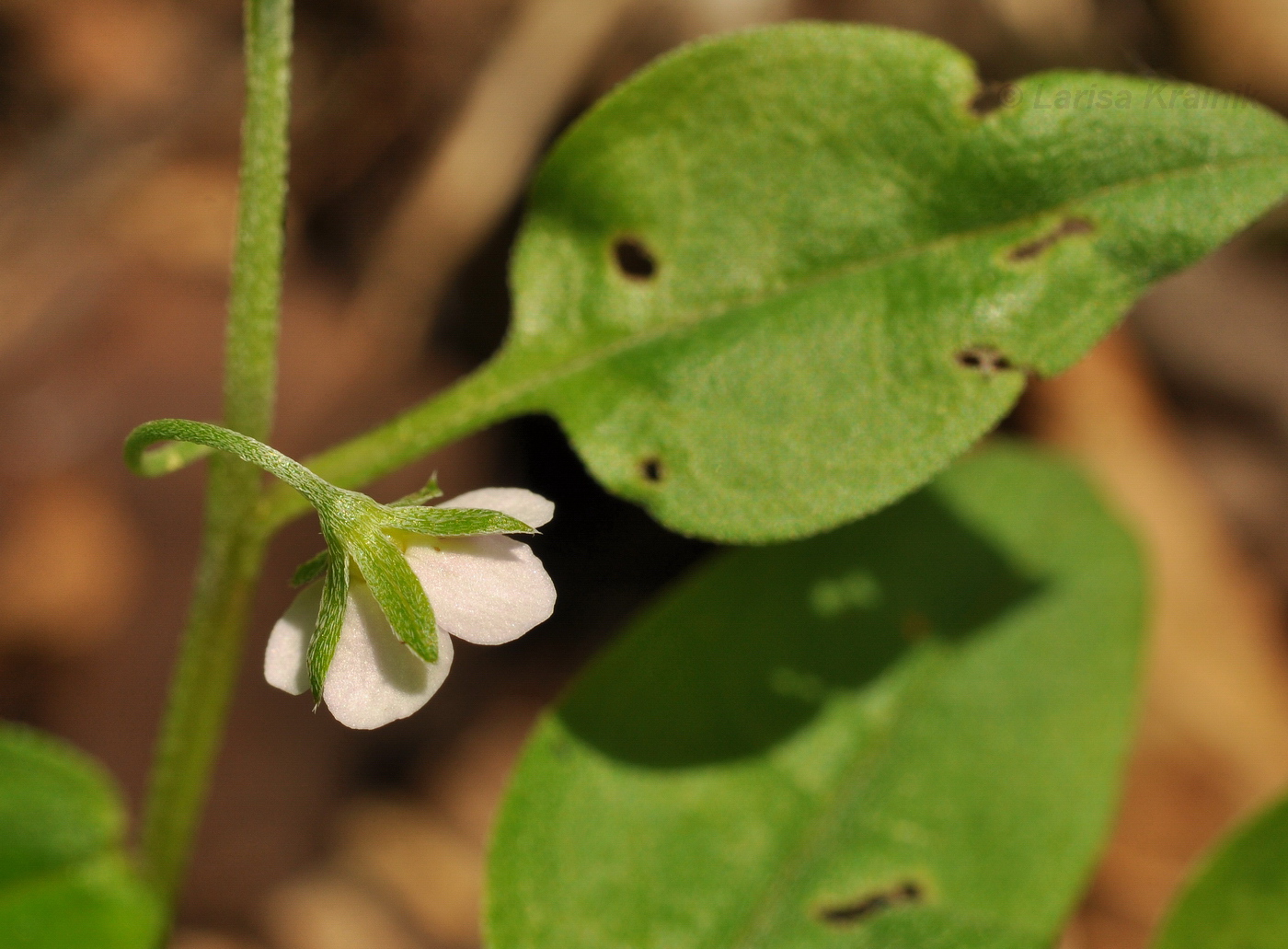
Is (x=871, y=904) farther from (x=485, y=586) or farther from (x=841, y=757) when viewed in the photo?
(x=485, y=586)

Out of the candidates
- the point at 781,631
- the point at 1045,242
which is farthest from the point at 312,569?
the point at 1045,242

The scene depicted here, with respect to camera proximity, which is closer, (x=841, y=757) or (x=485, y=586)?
(x=485, y=586)

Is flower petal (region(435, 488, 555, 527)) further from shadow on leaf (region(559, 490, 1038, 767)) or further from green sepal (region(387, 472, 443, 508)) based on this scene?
shadow on leaf (region(559, 490, 1038, 767))

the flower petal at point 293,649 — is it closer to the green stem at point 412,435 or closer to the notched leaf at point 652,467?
the green stem at point 412,435

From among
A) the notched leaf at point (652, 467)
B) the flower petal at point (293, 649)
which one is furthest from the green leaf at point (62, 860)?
the notched leaf at point (652, 467)

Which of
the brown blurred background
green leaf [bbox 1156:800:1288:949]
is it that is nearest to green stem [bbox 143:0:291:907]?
green leaf [bbox 1156:800:1288:949]
